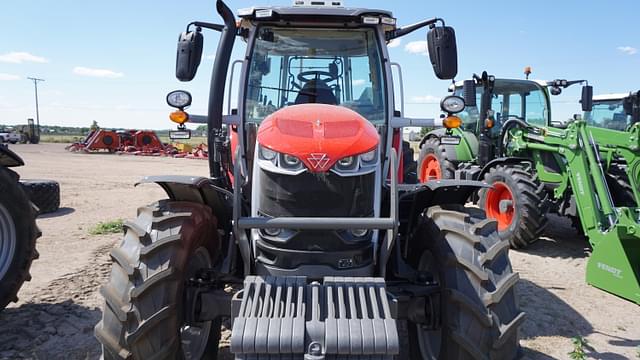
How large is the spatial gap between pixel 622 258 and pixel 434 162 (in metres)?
5.64

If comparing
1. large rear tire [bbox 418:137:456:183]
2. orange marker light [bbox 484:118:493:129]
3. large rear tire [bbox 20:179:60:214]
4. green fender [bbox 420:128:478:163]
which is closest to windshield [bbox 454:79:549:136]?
green fender [bbox 420:128:478:163]

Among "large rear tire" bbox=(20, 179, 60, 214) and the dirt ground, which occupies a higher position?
"large rear tire" bbox=(20, 179, 60, 214)

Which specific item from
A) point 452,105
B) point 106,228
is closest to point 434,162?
point 106,228

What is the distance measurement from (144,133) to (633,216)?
2724 cm

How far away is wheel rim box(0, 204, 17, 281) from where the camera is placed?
398cm

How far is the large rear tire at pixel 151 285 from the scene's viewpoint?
255 cm

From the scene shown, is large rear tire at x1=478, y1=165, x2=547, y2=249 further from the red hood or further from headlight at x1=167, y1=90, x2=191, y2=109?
headlight at x1=167, y1=90, x2=191, y2=109

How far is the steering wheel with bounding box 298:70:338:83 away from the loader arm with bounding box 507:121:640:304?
336 centimetres

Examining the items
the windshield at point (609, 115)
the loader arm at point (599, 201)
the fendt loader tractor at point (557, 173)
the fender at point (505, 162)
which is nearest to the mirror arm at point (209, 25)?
the fendt loader tractor at point (557, 173)

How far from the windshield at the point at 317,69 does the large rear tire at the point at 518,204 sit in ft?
11.1

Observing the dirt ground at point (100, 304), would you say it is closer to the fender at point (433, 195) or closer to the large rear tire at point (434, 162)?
the fender at point (433, 195)

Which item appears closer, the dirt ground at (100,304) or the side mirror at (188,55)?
the side mirror at (188,55)

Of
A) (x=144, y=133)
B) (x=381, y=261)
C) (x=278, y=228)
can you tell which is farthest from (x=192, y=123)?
(x=144, y=133)

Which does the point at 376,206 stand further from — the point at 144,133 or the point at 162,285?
the point at 144,133
